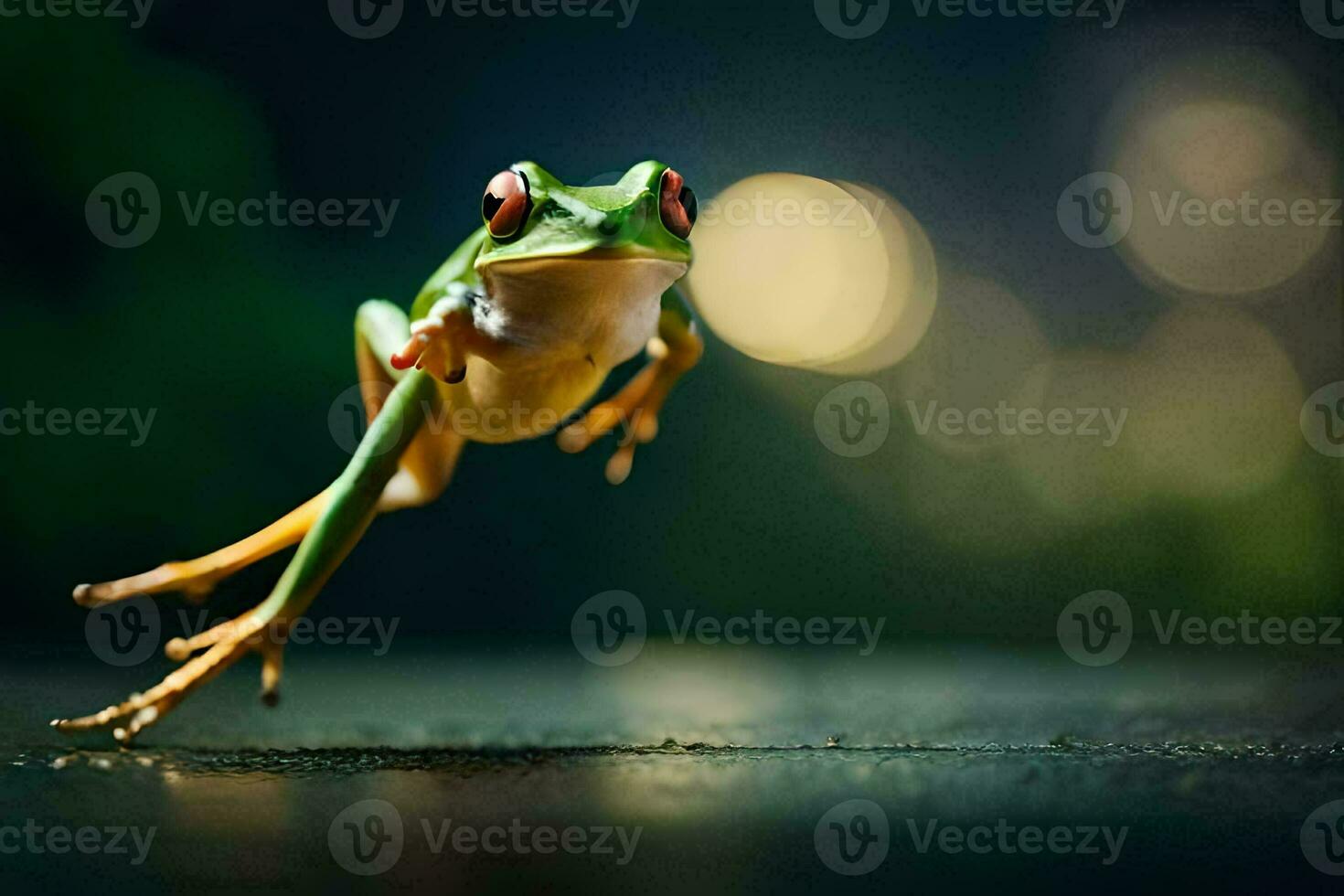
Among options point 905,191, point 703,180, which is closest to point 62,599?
point 703,180

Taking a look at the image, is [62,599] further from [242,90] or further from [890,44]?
[890,44]

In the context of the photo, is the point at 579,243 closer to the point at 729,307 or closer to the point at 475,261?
the point at 475,261

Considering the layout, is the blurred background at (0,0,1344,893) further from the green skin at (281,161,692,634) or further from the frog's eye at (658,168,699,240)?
the frog's eye at (658,168,699,240)

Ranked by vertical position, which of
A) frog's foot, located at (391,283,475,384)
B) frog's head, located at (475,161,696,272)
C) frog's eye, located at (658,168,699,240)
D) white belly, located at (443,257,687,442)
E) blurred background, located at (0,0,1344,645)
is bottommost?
frog's foot, located at (391,283,475,384)

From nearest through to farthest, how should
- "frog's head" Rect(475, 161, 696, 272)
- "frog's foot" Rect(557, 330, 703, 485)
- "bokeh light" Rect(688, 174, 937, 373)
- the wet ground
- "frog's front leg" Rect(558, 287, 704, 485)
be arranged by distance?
the wet ground, "frog's head" Rect(475, 161, 696, 272), "frog's front leg" Rect(558, 287, 704, 485), "frog's foot" Rect(557, 330, 703, 485), "bokeh light" Rect(688, 174, 937, 373)

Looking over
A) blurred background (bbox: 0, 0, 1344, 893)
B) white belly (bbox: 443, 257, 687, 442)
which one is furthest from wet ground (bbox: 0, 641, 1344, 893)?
blurred background (bbox: 0, 0, 1344, 893)

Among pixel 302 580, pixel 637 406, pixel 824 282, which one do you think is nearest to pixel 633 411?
pixel 637 406
